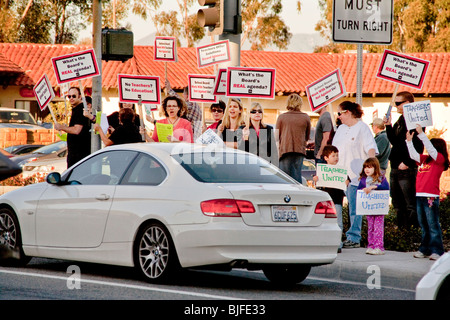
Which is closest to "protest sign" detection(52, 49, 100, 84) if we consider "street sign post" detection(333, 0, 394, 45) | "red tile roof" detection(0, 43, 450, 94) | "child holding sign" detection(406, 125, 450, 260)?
"street sign post" detection(333, 0, 394, 45)

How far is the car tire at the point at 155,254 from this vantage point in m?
8.81

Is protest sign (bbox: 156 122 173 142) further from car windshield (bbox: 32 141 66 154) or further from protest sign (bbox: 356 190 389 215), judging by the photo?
car windshield (bbox: 32 141 66 154)

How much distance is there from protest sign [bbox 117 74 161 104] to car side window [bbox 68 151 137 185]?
414 cm

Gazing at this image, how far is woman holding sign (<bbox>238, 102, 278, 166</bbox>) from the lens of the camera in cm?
1315

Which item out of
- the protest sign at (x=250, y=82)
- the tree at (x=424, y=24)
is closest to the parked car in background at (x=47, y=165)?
the protest sign at (x=250, y=82)

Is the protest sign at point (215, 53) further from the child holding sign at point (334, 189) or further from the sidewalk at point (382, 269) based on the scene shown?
the sidewalk at point (382, 269)

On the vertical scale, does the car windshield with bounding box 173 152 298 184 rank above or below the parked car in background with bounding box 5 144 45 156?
above

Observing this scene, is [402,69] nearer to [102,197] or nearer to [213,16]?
[213,16]

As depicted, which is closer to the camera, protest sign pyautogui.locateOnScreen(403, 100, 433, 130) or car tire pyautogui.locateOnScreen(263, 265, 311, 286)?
car tire pyautogui.locateOnScreen(263, 265, 311, 286)

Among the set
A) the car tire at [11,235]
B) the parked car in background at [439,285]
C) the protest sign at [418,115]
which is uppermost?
the protest sign at [418,115]

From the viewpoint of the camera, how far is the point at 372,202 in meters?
11.5

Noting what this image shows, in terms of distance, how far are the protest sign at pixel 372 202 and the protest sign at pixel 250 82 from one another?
2.63 meters

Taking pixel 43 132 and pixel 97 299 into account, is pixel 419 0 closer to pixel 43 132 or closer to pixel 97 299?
pixel 43 132
